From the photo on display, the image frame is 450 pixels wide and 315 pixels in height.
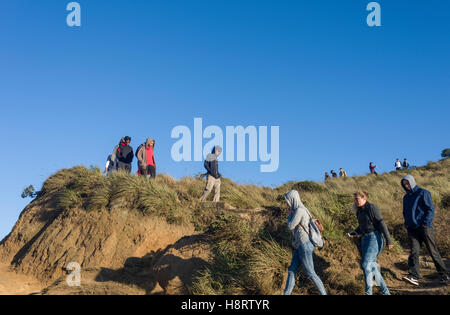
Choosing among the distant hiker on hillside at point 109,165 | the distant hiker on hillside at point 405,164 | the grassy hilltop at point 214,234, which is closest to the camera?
the grassy hilltop at point 214,234

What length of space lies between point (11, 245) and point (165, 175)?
6.62 metres

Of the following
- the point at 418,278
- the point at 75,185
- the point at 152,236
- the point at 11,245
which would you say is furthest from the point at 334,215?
the point at 11,245

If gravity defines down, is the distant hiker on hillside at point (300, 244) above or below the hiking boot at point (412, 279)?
above

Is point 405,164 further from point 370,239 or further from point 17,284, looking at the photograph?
point 17,284

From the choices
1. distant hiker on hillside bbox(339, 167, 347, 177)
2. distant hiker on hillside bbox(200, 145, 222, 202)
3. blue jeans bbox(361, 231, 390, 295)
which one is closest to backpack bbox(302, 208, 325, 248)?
blue jeans bbox(361, 231, 390, 295)

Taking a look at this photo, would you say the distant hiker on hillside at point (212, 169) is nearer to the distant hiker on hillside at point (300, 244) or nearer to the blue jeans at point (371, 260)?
the distant hiker on hillside at point (300, 244)

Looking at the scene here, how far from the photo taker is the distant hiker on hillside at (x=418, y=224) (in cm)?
764

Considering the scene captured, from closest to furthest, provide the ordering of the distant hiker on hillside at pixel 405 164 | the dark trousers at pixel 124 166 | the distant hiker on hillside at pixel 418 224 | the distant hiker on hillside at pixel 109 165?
the distant hiker on hillside at pixel 418 224, the dark trousers at pixel 124 166, the distant hiker on hillside at pixel 109 165, the distant hiker on hillside at pixel 405 164

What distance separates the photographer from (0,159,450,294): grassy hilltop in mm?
8070

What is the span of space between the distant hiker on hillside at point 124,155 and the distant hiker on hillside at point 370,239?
917 cm

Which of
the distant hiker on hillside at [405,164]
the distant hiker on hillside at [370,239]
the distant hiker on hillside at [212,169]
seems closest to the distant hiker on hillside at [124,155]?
the distant hiker on hillside at [212,169]

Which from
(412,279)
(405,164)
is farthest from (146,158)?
(405,164)

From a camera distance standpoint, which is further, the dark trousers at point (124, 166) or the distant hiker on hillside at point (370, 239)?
the dark trousers at point (124, 166)

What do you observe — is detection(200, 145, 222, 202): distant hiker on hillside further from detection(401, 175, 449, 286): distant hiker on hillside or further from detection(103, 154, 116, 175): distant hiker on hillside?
detection(401, 175, 449, 286): distant hiker on hillside
